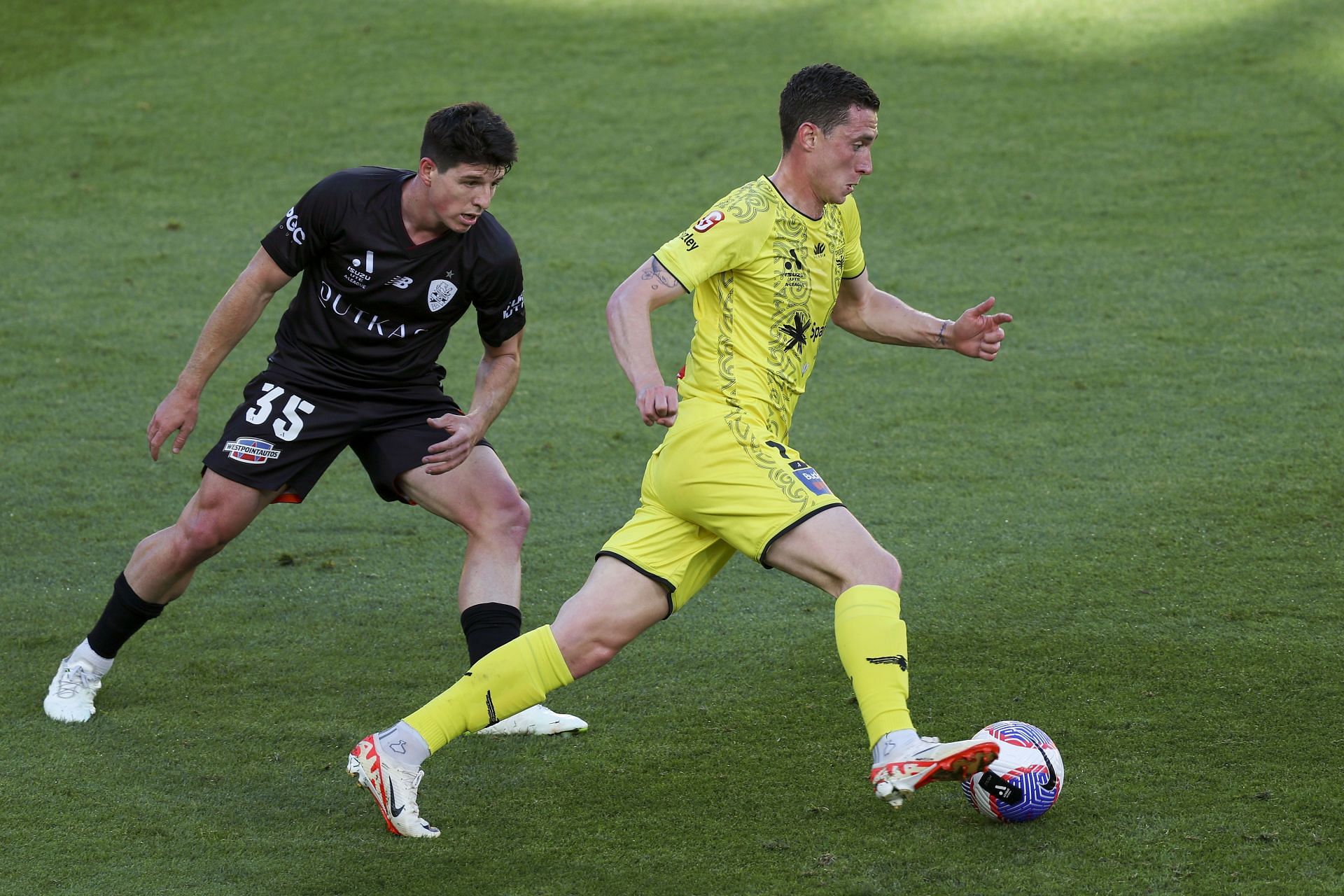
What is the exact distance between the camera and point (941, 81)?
40.9 ft

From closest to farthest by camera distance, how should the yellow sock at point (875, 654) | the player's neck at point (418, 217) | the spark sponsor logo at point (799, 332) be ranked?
the yellow sock at point (875, 654) → the spark sponsor logo at point (799, 332) → the player's neck at point (418, 217)

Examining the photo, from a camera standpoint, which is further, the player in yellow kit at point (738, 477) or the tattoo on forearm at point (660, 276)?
the tattoo on forearm at point (660, 276)

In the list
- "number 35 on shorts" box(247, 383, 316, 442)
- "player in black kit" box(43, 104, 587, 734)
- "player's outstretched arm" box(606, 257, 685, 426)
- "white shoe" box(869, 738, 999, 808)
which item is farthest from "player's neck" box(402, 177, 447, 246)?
"white shoe" box(869, 738, 999, 808)

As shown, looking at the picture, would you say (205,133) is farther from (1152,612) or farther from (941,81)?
(1152,612)

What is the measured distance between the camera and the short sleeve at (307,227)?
4.46 metres

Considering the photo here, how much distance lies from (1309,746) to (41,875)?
342cm

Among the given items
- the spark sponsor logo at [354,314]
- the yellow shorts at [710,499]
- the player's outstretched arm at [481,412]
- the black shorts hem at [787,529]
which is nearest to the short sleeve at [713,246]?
the yellow shorts at [710,499]

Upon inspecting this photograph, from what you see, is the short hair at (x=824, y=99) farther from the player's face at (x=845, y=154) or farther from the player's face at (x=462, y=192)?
the player's face at (x=462, y=192)

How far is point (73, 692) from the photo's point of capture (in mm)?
4715

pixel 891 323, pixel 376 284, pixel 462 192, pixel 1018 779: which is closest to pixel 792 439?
pixel 891 323

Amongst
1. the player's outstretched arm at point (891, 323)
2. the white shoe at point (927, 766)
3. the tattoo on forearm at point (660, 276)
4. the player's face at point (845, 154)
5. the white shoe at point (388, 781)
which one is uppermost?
Answer: the player's face at point (845, 154)

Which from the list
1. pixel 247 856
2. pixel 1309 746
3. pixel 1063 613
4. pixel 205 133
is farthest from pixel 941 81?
pixel 247 856

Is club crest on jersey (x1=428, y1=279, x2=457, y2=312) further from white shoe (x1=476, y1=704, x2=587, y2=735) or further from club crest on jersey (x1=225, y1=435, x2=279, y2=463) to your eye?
white shoe (x1=476, y1=704, x2=587, y2=735)

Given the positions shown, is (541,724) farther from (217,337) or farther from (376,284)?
(217,337)
